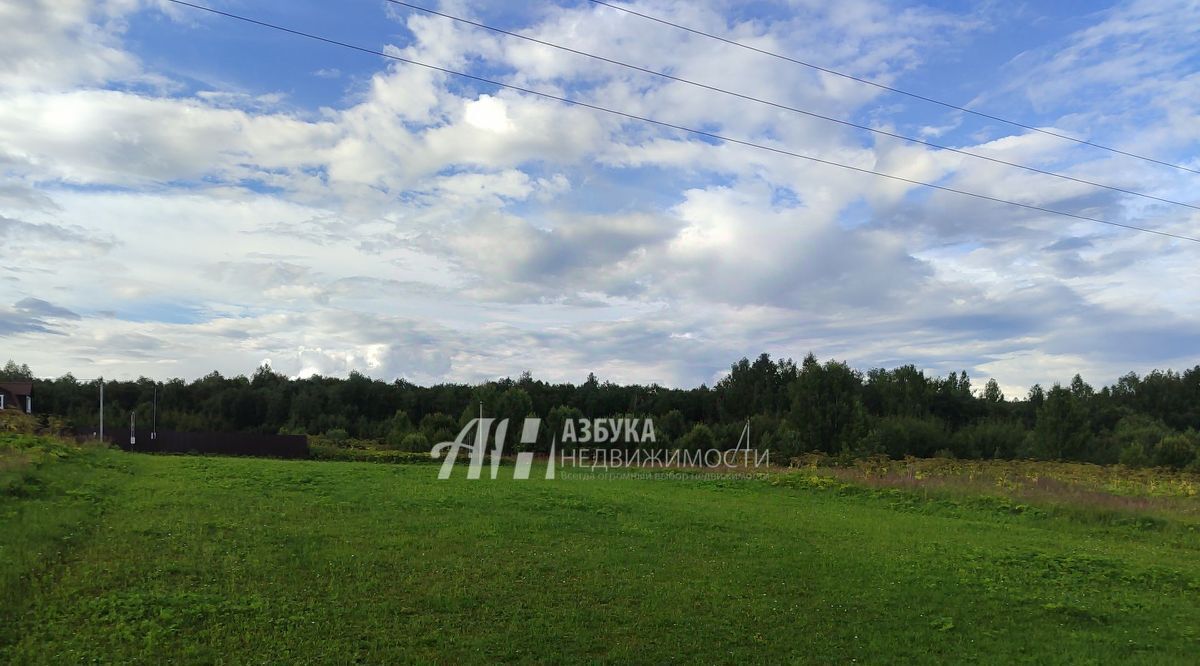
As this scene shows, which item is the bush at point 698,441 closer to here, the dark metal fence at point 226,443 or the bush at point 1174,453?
the dark metal fence at point 226,443

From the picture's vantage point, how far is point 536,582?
10.6m

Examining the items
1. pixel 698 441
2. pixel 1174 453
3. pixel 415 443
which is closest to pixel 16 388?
pixel 415 443

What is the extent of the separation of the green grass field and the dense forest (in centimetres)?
2706

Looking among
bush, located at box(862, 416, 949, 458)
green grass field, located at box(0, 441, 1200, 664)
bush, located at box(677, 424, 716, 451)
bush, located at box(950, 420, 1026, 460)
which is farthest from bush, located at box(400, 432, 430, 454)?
bush, located at box(950, 420, 1026, 460)

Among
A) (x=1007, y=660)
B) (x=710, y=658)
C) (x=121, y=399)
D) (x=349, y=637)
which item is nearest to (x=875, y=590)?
(x=1007, y=660)

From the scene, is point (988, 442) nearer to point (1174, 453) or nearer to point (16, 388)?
point (1174, 453)

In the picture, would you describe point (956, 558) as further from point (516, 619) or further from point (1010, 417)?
point (1010, 417)

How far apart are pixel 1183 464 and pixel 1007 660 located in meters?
42.6

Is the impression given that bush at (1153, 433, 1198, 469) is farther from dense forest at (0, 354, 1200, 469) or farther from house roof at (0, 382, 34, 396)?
house roof at (0, 382, 34, 396)

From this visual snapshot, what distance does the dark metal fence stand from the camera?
42.1m

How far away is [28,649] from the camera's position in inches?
295

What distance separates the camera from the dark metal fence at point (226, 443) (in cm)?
4209

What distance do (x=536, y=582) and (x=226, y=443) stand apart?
127ft

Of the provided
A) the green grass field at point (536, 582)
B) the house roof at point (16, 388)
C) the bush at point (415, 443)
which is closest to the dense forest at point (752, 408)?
the bush at point (415, 443)
